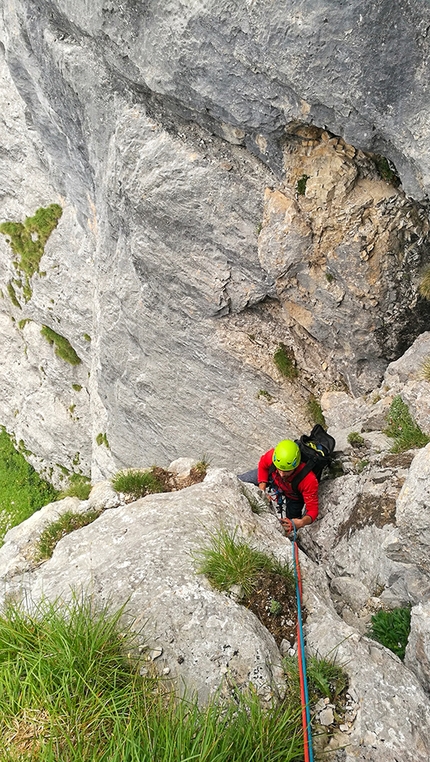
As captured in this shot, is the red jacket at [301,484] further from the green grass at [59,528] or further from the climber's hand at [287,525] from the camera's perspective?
the green grass at [59,528]

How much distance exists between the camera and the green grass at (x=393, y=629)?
18.0ft

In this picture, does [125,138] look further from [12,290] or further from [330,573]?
[12,290]

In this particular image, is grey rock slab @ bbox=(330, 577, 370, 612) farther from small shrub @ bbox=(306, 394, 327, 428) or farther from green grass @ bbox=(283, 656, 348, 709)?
small shrub @ bbox=(306, 394, 327, 428)

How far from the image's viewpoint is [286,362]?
499 inches

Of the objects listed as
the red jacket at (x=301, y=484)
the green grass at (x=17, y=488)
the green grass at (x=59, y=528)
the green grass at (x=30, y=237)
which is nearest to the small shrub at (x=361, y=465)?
the red jacket at (x=301, y=484)

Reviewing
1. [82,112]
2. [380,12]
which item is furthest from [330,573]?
[82,112]

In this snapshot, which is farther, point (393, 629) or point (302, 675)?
point (393, 629)

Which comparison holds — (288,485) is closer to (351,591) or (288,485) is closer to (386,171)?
(351,591)

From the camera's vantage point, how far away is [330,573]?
23.4ft

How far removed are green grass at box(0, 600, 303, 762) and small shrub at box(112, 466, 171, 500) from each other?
3.81 meters

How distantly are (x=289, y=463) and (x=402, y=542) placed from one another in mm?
2759

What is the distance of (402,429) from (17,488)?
76.0ft

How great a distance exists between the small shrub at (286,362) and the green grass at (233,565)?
7.21 metres

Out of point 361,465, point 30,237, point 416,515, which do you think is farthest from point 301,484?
point 30,237
